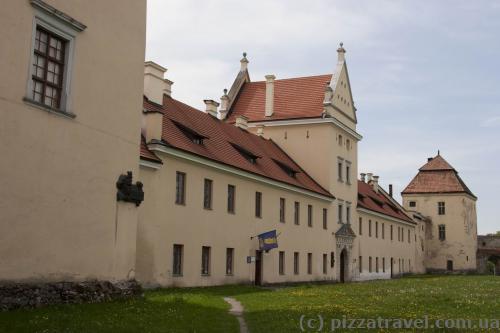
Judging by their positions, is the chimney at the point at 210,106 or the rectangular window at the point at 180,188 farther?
the chimney at the point at 210,106

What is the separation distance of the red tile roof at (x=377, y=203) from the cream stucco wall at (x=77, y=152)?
121 feet

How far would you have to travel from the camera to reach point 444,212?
272 feet

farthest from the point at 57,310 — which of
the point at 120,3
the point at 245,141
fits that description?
the point at 245,141

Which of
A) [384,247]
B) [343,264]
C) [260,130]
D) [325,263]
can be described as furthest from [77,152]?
[384,247]

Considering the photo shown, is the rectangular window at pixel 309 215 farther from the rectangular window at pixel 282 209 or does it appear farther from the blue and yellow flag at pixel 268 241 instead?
the blue and yellow flag at pixel 268 241

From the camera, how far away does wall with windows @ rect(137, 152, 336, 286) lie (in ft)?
84.3

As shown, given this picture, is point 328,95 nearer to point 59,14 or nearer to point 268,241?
point 268,241

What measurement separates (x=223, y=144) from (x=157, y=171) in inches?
348

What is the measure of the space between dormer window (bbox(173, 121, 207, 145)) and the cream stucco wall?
10900mm

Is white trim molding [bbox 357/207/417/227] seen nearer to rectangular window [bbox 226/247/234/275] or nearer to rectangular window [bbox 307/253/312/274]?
rectangular window [bbox 307/253/312/274]

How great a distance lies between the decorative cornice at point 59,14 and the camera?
1483 centimetres

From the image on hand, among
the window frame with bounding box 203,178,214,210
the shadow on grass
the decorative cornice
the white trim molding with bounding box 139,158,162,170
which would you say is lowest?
the shadow on grass

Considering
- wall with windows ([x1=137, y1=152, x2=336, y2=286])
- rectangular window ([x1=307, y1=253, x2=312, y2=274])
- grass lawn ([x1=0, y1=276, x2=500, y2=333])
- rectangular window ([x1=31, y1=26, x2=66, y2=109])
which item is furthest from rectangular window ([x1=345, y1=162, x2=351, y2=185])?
rectangular window ([x1=31, y1=26, x2=66, y2=109])

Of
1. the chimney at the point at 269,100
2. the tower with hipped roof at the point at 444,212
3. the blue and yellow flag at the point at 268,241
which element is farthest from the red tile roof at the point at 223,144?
the tower with hipped roof at the point at 444,212
